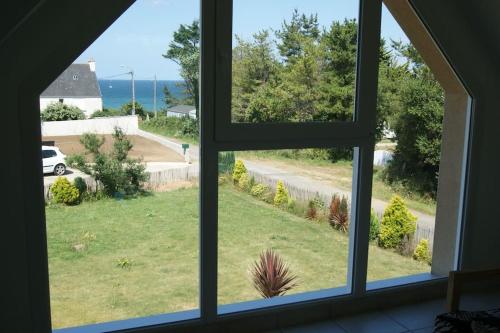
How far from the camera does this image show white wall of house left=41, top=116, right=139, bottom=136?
216cm

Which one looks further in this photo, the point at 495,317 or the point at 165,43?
the point at 165,43

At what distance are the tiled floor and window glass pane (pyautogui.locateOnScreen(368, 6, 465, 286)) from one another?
215 mm

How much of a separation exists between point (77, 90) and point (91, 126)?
24 centimetres

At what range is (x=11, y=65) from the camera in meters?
1.77

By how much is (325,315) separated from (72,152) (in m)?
1.73

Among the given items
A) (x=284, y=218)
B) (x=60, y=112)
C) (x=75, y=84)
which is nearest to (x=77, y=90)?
(x=75, y=84)

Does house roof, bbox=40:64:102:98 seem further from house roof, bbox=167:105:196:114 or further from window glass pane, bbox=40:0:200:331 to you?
house roof, bbox=167:105:196:114

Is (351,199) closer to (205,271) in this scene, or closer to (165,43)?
(205,271)

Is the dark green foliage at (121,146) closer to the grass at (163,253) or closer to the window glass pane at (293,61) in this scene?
the grass at (163,253)

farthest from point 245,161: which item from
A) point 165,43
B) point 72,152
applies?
point 72,152

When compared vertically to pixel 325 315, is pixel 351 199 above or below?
above

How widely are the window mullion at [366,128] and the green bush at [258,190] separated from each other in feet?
1.77

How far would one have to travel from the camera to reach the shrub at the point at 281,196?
105 inches

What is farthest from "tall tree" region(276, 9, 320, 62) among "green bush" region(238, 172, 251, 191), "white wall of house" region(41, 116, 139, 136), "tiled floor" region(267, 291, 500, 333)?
"tiled floor" region(267, 291, 500, 333)
